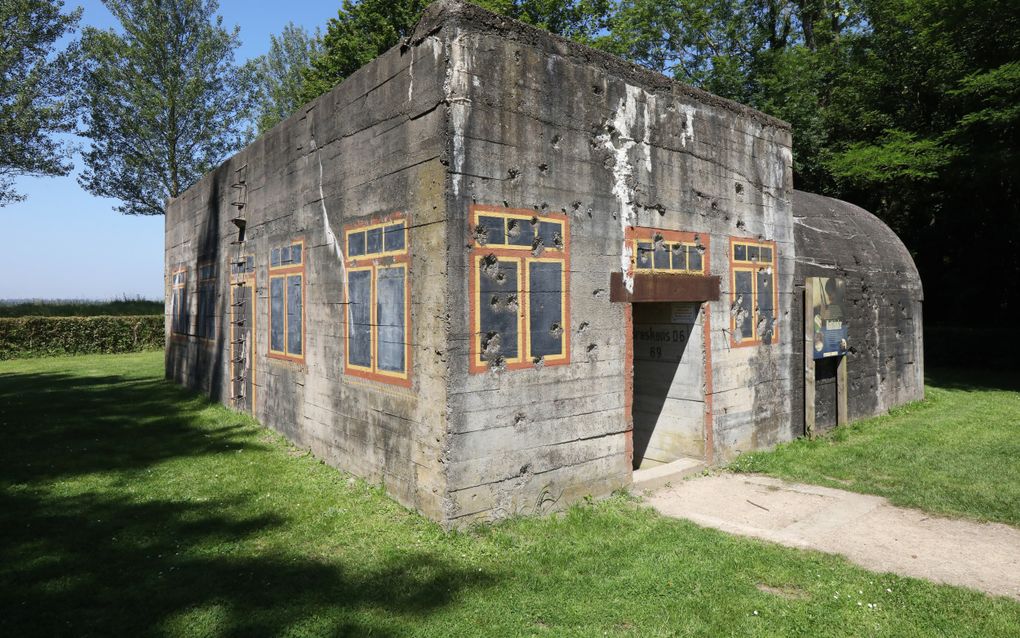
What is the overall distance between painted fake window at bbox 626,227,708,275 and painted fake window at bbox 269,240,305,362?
4.56 metres

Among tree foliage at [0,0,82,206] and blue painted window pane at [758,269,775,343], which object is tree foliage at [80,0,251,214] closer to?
tree foliage at [0,0,82,206]

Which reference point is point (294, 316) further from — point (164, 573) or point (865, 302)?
point (865, 302)

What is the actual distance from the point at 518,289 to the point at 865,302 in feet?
26.7

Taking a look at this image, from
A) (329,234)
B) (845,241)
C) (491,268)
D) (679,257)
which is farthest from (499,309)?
(845,241)

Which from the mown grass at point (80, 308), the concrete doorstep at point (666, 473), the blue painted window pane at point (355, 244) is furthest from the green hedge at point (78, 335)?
the concrete doorstep at point (666, 473)

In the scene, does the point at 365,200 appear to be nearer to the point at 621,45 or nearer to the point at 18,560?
the point at 18,560

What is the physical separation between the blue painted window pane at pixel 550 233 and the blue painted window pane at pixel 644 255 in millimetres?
1235

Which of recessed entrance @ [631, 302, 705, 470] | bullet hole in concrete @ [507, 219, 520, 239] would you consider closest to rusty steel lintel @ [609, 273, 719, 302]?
recessed entrance @ [631, 302, 705, 470]

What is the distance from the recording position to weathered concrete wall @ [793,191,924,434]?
1048 cm

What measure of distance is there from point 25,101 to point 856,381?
27.9m

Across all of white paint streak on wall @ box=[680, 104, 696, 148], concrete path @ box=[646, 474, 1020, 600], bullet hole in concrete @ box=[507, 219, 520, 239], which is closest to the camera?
concrete path @ box=[646, 474, 1020, 600]

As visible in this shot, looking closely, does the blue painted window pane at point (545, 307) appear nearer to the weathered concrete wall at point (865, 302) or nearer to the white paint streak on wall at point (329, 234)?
the white paint streak on wall at point (329, 234)

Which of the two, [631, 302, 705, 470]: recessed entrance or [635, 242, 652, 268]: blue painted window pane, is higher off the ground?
[635, 242, 652, 268]: blue painted window pane

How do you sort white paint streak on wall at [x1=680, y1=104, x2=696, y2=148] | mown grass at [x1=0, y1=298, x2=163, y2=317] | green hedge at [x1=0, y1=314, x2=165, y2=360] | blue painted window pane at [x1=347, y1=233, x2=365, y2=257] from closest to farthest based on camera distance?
blue painted window pane at [x1=347, y1=233, x2=365, y2=257] < white paint streak on wall at [x1=680, y1=104, x2=696, y2=148] < green hedge at [x1=0, y1=314, x2=165, y2=360] < mown grass at [x1=0, y1=298, x2=163, y2=317]
